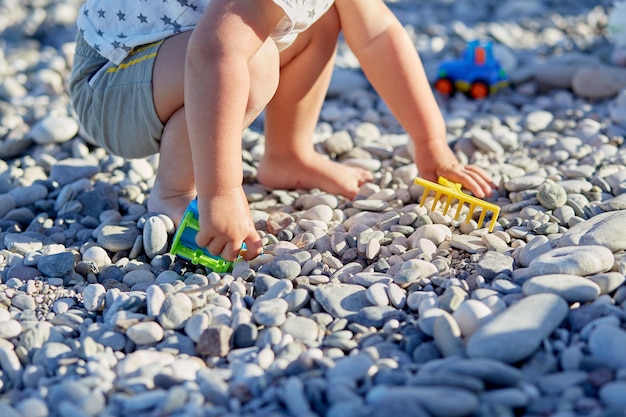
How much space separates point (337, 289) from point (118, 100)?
2.74 feet

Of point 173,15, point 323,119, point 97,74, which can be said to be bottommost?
point 323,119

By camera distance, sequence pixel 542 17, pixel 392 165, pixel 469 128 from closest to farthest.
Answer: pixel 392 165
pixel 469 128
pixel 542 17

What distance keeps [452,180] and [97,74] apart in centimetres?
98

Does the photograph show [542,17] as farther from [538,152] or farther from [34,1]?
[34,1]

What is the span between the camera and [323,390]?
116 centimetres

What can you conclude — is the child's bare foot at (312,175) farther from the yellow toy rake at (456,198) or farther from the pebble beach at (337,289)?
the yellow toy rake at (456,198)

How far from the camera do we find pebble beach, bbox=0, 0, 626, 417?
115cm

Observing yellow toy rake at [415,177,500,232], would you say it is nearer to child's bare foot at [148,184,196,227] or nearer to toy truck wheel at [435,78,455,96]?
child's bare foot at [148,184,196,227]

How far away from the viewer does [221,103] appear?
1554 mm

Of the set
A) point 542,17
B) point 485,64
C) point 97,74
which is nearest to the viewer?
point 97,74

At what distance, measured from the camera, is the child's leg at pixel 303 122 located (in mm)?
2076

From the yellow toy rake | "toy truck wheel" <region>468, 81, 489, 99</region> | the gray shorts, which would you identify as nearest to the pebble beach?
the yellow toy rake

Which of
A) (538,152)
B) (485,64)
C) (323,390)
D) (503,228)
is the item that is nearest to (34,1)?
(485,64)

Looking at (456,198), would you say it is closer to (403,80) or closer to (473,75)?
(403,80)
